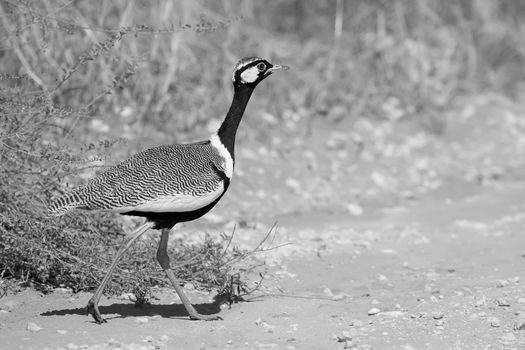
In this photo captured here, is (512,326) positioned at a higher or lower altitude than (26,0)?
lower

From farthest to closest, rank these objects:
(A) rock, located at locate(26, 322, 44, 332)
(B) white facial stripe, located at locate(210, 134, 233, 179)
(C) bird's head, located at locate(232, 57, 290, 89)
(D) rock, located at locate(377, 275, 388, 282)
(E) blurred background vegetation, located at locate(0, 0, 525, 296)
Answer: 1. (D) rock, located at locate(377, 275, 388, 282)
2. (C) bird's head, located at locate(232, 57, 290, 89)
3. (E) blurred background vegetation, located at locate(0, 0, 525, 296)
4. (B) white facial stripe, located at locate(210, 134, 233, 179)
5. (A) rock, located at locate(26, 322, 44, 332)

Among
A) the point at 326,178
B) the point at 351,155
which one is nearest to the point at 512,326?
the point at 326,178

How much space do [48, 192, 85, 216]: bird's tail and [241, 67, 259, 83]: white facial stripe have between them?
123 centimetres

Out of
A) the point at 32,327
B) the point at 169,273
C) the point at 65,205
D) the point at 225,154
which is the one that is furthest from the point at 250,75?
the point at 32,327

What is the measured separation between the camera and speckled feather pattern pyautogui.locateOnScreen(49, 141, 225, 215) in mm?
4707

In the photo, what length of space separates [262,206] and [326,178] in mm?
1041

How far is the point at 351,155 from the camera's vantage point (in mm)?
9141

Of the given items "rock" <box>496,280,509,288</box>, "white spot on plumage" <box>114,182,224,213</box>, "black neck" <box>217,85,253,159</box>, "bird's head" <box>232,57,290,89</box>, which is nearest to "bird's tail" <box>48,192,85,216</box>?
"white spot on plumage" <box>114,182,224,213</box>

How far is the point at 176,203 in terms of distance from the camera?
4758mm

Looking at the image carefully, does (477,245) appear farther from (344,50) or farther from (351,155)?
(344,50)

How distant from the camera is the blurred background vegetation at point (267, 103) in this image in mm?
5180

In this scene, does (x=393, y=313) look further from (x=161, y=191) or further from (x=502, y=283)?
(x=161, y=191)

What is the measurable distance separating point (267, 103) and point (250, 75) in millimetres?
4239

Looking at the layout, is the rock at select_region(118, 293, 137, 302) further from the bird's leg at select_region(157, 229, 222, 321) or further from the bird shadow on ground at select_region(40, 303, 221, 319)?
the bird's leg at select_region(157, 229, 222, 321)
